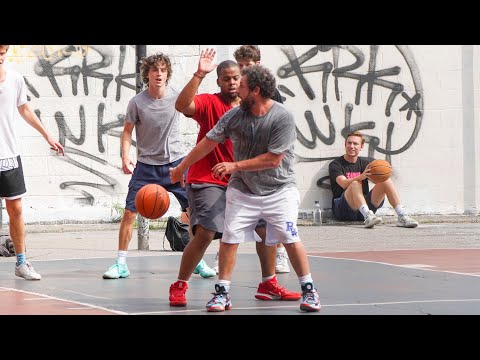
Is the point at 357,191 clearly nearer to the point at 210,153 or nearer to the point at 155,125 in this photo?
the point at 155,125

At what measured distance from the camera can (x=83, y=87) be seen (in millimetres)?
16453

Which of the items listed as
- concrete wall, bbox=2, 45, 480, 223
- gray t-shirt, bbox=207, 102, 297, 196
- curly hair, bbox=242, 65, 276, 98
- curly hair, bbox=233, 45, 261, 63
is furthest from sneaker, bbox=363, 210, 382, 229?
curly hair, bbox=242, 65, 276, 98

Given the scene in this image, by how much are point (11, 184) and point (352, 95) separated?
805cm

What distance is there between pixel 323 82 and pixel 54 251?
229 inches

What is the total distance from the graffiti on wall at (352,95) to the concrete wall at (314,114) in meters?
0.02

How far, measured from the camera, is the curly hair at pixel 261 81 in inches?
319

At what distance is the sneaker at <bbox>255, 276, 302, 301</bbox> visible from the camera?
29.1 ft

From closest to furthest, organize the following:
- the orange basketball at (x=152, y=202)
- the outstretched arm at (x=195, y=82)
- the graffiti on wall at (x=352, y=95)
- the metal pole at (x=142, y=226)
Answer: the outstretched arm at (x=195, y=82)
the orange basketball at (x=152, y=202)
the metal pole at (x=142, y=226)
the graffiti on wall at (x=352, y=95)

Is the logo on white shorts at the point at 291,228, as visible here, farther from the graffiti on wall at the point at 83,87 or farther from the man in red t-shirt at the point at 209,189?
the graffiti on wall at the point at 83,87

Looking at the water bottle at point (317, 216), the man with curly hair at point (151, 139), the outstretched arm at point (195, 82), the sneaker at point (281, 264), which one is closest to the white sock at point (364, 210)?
the water bottle at point (317, 216)

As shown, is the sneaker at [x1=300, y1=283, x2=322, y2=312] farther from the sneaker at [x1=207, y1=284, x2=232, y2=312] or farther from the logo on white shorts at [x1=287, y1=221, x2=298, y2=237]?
the sneaker at [x1=207, y1=284, x2=232, y2=312]

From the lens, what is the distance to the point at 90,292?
30.6 ft

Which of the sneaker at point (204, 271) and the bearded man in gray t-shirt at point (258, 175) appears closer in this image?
the bearded man in gray t-shirt at point (258, 175)
